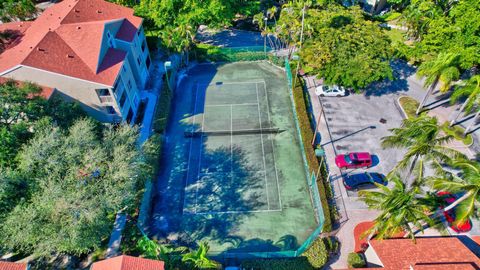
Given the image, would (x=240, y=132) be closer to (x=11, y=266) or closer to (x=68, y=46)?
(x=68, y=46)

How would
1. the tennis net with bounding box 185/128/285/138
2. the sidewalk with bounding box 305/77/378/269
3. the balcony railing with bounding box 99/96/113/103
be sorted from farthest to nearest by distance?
the tennis net with bounding box 185/128/285/138 → the balcony railing with bounding box 99/96/113/103 → the sidewalk with bounding box 305/77/378/269

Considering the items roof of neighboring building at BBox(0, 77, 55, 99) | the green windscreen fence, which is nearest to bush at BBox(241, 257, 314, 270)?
roof of neighboring building at BBox(0, 77, 55, 99)

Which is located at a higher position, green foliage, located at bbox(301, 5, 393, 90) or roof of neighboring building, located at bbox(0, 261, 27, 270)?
green foliage, located at bbox(301, 5, 393, 90)

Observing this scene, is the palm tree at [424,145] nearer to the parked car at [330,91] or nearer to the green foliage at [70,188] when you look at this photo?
the parked car at [330,91]

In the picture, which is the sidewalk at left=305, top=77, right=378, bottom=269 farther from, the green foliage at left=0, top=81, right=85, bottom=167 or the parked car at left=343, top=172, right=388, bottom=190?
the green foliage at left=0, top=81, right=85, bottom=167

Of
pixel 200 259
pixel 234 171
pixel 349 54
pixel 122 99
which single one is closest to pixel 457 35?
pixel 349 54

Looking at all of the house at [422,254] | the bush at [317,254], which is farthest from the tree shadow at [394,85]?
the bush at [317,254]

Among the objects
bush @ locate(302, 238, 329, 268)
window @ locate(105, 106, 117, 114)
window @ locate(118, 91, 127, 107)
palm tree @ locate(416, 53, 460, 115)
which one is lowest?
bush @ locate(302, 238, 329, 268)
